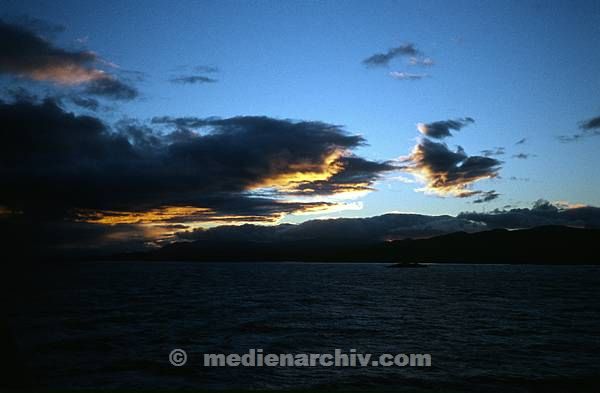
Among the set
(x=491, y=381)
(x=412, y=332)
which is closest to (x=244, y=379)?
(x=491, y=381)

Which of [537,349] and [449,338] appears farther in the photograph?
[449,338]

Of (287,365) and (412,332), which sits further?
(412,332)

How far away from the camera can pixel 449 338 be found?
33.6 m

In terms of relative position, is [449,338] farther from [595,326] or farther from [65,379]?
[65,379]

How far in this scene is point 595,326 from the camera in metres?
41.9

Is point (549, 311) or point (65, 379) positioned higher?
point (65, 379)

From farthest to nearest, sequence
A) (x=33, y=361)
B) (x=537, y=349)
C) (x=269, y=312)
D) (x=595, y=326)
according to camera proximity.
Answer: (x=269, y=312)
(x=595, y=326)
(x=537, y=349)
(x=33, y=361)

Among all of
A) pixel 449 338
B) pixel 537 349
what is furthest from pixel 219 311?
pixel 537 349

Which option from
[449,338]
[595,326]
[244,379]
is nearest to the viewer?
[244,379]

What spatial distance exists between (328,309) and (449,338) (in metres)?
22.7

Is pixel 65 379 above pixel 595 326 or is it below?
above

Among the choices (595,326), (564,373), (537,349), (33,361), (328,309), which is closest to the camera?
(564,373)

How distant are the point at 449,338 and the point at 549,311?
1174 inches

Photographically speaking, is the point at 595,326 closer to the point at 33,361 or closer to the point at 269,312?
the point at 269,312
